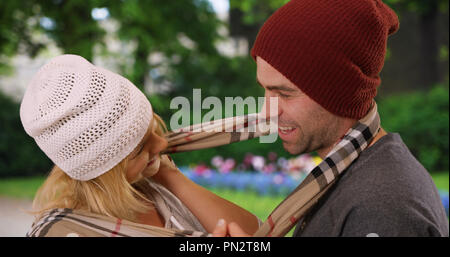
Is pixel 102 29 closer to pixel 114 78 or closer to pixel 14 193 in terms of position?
pixel 14 193

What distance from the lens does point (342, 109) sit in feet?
5.29

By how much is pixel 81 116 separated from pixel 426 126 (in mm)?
5387

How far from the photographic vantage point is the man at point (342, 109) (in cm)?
135

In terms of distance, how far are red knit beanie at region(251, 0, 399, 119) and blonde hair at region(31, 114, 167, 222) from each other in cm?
71

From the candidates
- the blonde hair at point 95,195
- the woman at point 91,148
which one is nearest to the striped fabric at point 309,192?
the woman at point 91,148

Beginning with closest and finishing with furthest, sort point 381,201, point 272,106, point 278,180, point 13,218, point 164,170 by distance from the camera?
point 381,201 < point 272,106 < point 164,170 < point 278,180 < point 13,218

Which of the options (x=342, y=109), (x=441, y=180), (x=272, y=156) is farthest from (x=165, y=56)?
(x=342, y=109)

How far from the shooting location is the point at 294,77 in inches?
63.1

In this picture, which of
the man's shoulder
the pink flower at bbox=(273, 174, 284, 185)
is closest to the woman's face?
the man's shoulder

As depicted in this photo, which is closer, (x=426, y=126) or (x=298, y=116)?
(x=298, y=116)

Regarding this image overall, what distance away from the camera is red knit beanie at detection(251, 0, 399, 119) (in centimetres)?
153

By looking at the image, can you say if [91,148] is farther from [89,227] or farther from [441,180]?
[441,180]
